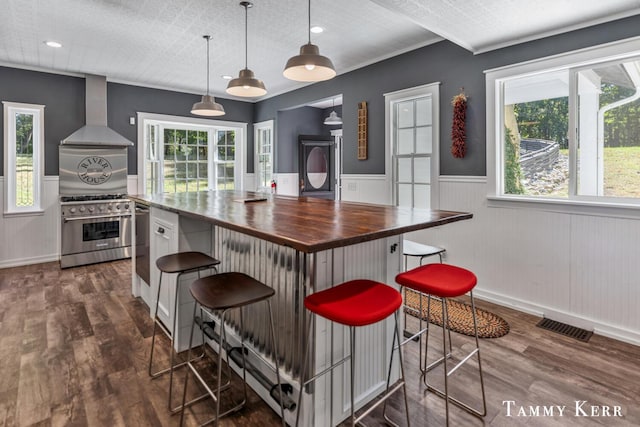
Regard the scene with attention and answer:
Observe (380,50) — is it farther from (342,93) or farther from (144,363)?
(144,363)

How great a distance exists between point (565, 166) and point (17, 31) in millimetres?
5324

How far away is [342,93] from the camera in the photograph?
4812mm

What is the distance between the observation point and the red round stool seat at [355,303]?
1303mm

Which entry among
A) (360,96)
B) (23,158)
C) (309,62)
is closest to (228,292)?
(309,62)

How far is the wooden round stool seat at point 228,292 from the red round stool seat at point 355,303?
271 mm

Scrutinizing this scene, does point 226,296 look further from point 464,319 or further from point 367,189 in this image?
point 367,189

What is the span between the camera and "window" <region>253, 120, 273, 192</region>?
653 cm

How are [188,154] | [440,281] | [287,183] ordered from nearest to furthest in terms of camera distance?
1. [440,281]
2. [188,154]
3. [287,183]

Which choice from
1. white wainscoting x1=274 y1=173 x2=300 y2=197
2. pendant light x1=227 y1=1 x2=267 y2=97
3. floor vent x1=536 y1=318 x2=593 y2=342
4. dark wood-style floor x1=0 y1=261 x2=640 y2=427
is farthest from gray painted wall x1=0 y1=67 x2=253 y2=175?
floor vent x1=536 y1=318 x2=593 y2=342

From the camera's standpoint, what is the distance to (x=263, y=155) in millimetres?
6723

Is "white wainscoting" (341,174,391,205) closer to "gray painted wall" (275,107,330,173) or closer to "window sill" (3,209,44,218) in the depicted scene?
"gray painted wall" (275,107,330,173)

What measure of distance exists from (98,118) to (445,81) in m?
4.70

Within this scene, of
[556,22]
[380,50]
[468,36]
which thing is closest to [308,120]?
[380,50]

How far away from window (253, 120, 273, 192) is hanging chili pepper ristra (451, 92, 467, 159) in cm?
372
